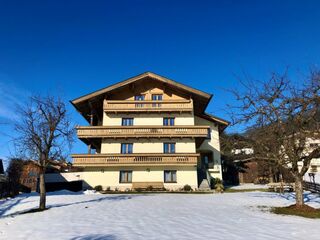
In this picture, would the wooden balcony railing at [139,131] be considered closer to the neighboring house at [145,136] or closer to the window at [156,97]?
the neighboring house at [145,136]

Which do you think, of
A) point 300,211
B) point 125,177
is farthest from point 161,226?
point 125,177

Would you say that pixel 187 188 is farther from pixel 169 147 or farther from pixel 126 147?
pixel 126 147

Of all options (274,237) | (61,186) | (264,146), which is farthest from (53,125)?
(61,186)

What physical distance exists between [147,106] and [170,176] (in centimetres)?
872

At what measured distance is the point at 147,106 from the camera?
31.9 m

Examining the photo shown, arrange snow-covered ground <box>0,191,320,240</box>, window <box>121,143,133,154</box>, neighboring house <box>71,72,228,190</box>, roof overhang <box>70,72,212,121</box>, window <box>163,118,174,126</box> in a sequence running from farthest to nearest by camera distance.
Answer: window <box>163,118,174,126</box> → roof overhang <box>70,72,212,121</box> → window <box>121,143,133,154</box> → neighboring house <box>71,72,228,190</box> → snow-covered ground <box>0,191,320,240</box>

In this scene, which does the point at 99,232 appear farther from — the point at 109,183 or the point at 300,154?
the point at 109,183

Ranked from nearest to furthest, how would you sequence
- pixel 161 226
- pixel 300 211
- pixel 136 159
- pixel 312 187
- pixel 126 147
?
pixel 161 226 → pixel 300 211 → pixel 312 187 → pixel 136 159 → pixel 126 147

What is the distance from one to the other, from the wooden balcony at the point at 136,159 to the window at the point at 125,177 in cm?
144

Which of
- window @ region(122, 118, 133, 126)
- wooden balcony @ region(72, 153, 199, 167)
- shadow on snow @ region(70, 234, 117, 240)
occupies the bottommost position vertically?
shadow on snow @ region(70, 234, 117, 240)

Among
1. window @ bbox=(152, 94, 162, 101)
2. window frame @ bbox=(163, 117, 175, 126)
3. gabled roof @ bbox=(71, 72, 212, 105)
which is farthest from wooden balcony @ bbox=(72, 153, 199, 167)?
window @ bbox=(152, 94, 162, 101)

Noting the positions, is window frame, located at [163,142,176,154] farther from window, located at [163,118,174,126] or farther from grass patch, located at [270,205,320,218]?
grass patch, located at [270,205,320,218]

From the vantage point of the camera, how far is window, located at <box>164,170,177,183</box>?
1145 inches

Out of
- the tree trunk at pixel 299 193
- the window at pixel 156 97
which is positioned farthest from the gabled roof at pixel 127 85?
the tree trunk at pixel 299 193
